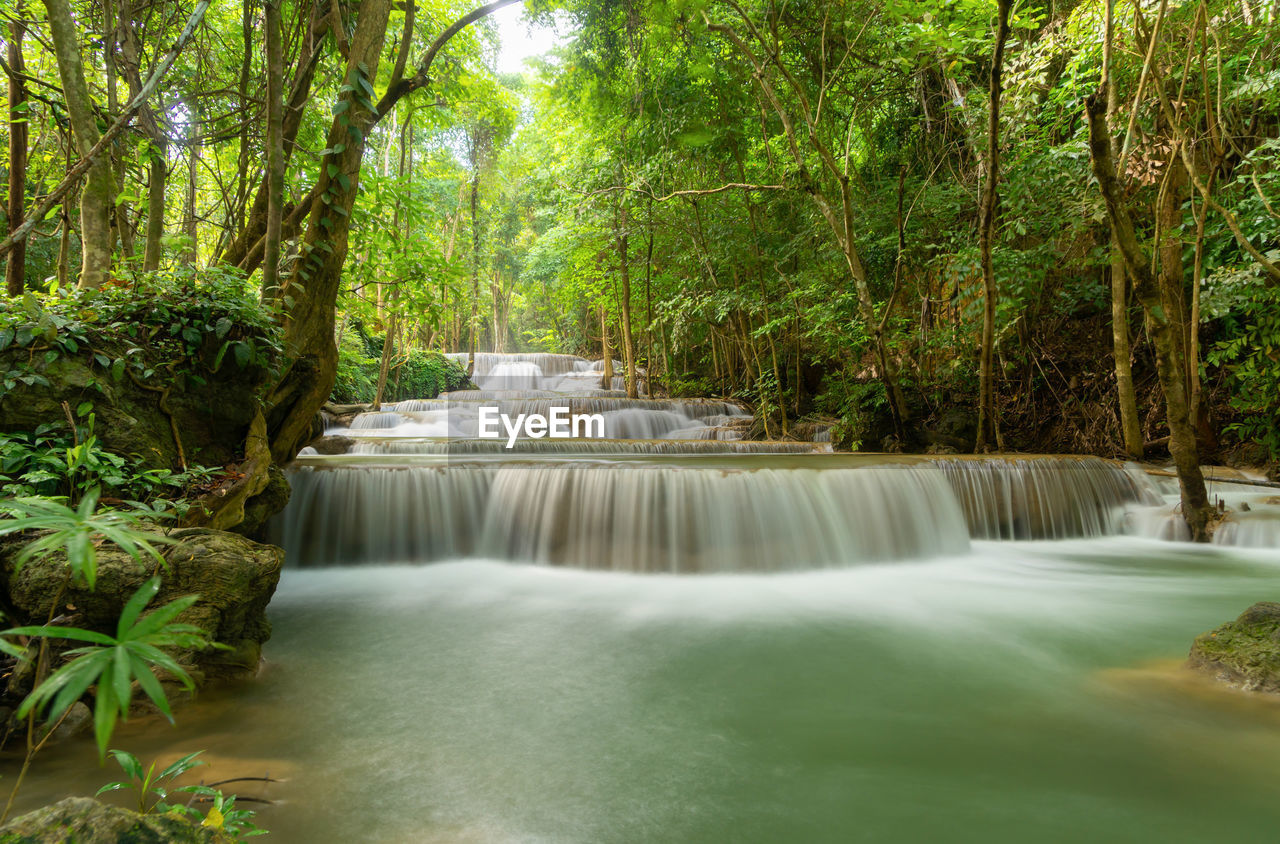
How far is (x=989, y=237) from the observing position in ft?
20.9

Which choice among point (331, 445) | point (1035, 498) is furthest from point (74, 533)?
point (331, 445)

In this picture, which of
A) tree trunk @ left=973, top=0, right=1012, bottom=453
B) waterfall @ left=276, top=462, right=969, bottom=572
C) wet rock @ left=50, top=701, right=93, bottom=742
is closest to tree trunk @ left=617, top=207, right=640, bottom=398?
tree trunk @ left=973, top=0, right=1012, bottom=453

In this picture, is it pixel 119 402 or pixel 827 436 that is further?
pixel 827 436

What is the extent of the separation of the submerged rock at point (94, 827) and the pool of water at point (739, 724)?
54cm

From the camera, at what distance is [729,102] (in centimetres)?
913

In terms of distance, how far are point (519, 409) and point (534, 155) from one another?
12.2m

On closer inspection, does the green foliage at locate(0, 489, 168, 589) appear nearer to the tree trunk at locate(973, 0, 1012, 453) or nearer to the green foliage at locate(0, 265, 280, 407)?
the green foliage at locate(0, 265, 280, 407)

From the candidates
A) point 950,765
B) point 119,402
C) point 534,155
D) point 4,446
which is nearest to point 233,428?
point 119,402

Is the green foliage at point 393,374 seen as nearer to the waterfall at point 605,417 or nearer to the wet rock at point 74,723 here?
the waterfall at point 605,417

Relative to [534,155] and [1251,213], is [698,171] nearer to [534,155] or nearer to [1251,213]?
[1251,213]

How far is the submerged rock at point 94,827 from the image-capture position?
3.83 ft

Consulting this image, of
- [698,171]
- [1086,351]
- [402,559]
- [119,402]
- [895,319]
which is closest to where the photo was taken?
[119,402]

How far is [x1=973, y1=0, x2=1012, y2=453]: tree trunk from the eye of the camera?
5.14 metres

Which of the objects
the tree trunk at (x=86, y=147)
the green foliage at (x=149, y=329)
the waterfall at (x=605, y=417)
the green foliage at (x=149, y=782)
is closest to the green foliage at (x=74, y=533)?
the green foliage at (x=149, y=782)
